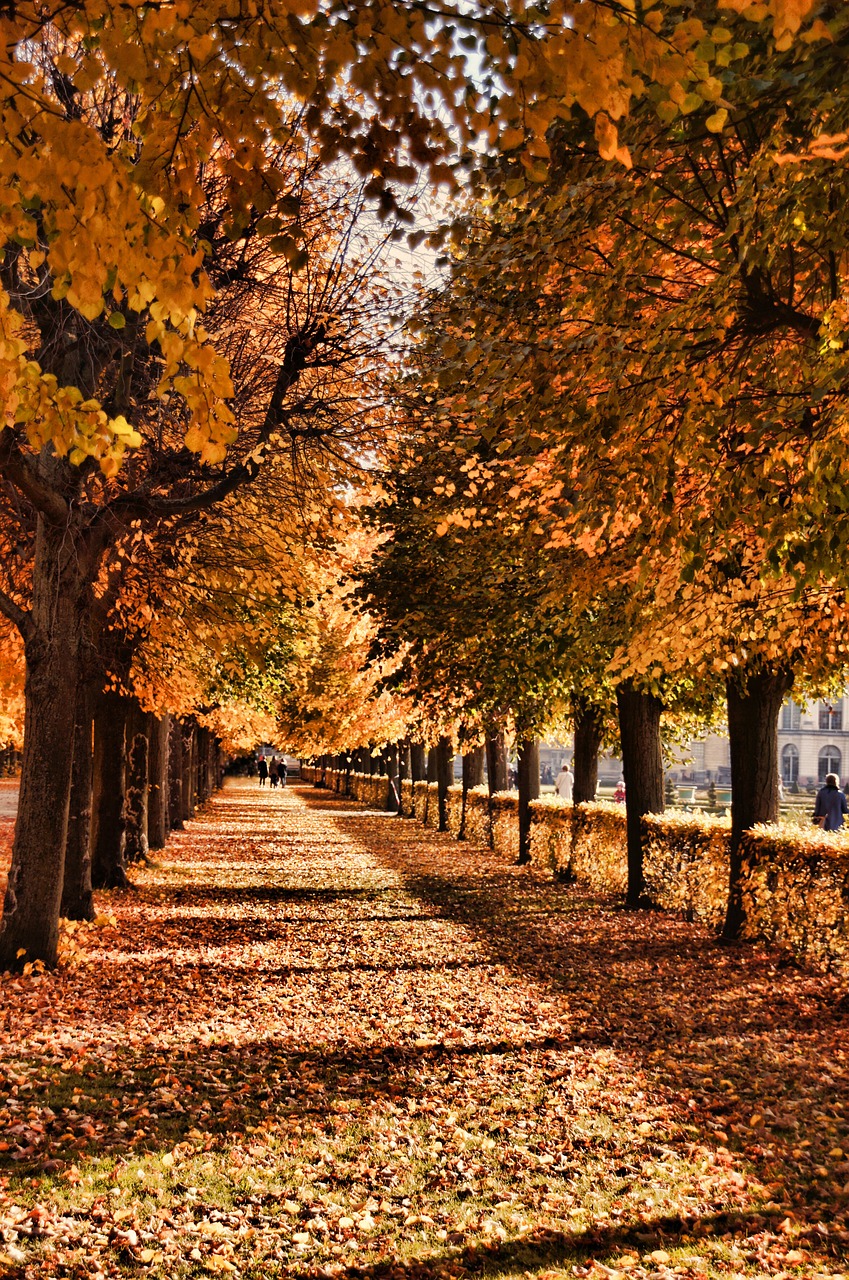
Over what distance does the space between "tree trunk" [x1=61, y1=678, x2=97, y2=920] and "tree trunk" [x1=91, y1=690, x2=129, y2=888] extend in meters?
3.13

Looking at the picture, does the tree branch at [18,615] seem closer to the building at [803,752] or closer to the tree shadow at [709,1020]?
the tree shadow at [709,1020]

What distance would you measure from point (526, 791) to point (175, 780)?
12754 mm

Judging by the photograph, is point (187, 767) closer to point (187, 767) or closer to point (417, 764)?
point (187, 767)

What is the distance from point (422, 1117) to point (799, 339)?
576cm

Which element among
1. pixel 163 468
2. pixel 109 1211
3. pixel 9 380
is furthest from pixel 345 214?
pixel 109 1211

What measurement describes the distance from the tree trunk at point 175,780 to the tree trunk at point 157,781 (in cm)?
653

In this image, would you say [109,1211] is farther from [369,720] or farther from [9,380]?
[369,720]

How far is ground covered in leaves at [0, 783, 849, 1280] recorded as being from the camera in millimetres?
4930

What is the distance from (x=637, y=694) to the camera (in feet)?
52.7

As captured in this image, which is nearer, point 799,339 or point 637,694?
point 799,339

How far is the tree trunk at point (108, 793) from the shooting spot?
669 inches

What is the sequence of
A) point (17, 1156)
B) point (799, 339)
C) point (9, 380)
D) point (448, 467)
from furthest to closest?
1. point (448, 467)
2. point (799, 339)
3. point (17, 1156)
4. point (9, 380)

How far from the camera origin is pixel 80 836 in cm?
1335

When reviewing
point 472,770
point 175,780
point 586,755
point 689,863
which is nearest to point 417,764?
point 472,770
